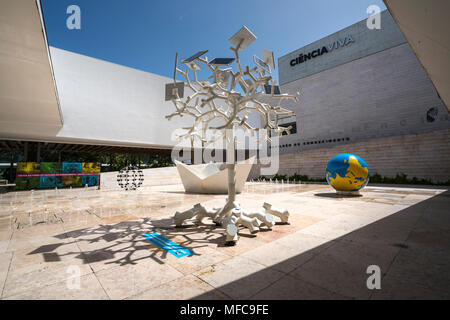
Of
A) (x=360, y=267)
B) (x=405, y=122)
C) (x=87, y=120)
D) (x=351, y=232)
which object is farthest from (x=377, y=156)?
(x=87, y=120)

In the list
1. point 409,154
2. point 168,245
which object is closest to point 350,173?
point 168,245

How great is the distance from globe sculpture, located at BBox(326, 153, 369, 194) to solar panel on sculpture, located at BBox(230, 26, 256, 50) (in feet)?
27.7

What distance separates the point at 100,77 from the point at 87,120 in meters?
5.43

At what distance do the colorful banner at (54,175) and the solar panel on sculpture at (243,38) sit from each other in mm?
21146

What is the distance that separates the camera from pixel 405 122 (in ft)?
75.4

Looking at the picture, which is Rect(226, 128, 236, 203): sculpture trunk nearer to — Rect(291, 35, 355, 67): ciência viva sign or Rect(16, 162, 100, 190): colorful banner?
Rect(16, 162, 100, 190): colorful banner

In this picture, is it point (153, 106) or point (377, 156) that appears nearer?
point (377, 156)

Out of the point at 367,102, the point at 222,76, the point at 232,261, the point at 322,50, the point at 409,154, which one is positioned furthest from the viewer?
the point at 322,50

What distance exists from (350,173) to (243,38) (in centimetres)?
873

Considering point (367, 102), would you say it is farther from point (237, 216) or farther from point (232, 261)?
point (232, 261)

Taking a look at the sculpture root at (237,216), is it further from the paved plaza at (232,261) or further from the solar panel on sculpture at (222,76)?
the solar panel on sculpture at (222,76)

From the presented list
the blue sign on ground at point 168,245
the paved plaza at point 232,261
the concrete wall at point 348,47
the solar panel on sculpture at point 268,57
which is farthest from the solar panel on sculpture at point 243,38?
the concrete wall at point 348,47

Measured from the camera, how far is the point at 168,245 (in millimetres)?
3908
